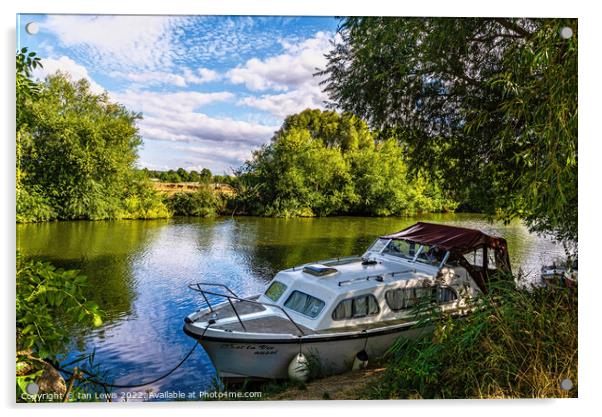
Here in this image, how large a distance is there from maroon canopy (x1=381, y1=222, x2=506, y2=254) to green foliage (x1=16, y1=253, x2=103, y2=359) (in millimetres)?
3293

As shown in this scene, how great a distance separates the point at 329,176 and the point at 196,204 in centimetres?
162

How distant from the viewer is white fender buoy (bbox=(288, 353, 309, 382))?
13.5 feet

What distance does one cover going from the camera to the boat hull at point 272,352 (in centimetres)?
411

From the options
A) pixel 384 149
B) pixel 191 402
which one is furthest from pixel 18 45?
pixel 384 149

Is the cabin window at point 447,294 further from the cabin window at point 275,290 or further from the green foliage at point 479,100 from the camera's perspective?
the cabin window at point 275,290

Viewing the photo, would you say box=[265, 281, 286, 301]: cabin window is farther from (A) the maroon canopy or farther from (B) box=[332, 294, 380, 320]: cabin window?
(A) the maroon canopy

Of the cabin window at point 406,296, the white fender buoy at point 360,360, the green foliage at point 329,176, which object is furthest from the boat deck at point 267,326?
the green foliage at point 329,176

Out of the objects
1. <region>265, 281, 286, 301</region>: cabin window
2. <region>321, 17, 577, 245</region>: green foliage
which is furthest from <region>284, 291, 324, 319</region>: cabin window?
<region>321, 17, 577, 245</region>: green foliage

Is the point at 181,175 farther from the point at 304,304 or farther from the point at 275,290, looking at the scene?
the point at 304,304

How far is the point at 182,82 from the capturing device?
4.25 metres

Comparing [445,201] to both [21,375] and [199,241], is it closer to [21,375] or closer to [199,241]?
[199,241]

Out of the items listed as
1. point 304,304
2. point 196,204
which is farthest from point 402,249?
point 196,204
